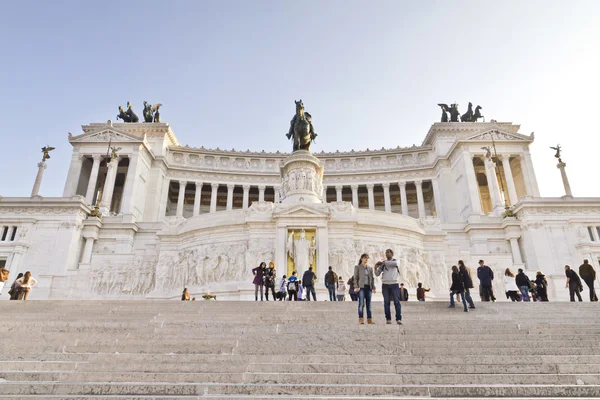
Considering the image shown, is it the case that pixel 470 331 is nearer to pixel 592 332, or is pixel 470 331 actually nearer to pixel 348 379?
pixel 592 332

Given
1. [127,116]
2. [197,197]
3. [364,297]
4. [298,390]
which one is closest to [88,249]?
[197,197]

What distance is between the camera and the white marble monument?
75.2ft

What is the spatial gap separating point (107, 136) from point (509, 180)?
47594 mm

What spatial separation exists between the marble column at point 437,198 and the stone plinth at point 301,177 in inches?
1193

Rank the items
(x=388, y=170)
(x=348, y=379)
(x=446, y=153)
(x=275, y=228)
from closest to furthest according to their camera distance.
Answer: (x=348, y=379) → (x=275, y=228) → (x=446, y=153) → (x=388, y=170)

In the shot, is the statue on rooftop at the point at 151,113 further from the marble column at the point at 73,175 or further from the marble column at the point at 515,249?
the marble column at the point at 515,249

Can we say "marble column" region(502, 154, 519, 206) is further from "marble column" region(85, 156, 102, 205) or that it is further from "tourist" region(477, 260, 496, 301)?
"marble column" region(85, 156, 102, 205)

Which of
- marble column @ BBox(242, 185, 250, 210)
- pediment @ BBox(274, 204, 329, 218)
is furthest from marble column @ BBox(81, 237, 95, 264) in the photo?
marble column @ BBox(242, 185, 250, 210)

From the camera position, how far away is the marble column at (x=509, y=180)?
158ft

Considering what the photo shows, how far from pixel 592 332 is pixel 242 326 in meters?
7.32

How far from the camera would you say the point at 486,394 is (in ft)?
18.3

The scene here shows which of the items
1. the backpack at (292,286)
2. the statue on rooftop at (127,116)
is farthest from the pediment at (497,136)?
the statue on rooftop at (127,116)

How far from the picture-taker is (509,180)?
49.2 m

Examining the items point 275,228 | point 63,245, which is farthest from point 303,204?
point 63,245
